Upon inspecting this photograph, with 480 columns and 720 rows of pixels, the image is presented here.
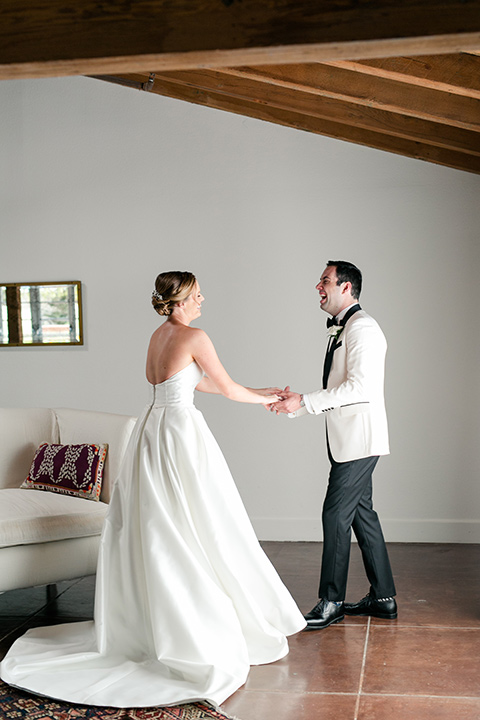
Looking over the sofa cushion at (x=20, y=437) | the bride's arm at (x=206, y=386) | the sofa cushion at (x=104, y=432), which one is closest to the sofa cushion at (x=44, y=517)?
the sofa cushion at (x=104, y=432)

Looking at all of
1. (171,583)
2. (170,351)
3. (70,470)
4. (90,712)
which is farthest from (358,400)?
(90,712)

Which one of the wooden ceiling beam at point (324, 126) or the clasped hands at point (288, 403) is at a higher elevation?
the wooden ceiling beam at point (324, 126)

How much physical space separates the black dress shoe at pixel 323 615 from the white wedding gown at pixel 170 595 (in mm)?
314

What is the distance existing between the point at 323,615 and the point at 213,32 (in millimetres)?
2805

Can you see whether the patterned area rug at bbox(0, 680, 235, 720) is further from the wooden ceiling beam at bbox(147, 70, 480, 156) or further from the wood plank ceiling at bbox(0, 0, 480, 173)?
the wooden ceiling beam at bbox(147, 70, 480, 156)

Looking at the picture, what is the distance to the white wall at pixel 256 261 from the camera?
219 inches

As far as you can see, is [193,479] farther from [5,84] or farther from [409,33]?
[5,84]

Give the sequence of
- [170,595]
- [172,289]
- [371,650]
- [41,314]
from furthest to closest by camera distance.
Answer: [41,314] < [172,289] < [371,650] < [170,595]

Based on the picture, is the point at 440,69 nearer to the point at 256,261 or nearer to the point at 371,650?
the point at 256,261

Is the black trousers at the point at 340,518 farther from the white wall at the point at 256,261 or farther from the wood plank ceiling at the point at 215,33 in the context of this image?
the wood plank ceiling at the point at 215,33

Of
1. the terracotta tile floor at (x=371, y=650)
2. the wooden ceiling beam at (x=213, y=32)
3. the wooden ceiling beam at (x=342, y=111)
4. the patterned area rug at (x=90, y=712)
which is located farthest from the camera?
the wooden ceiling beam at (x=342, y=111)

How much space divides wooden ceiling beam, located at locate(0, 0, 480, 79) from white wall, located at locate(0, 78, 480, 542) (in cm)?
344

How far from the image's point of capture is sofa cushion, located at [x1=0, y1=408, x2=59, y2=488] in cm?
452

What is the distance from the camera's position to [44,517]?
3.79 m
